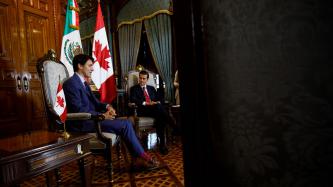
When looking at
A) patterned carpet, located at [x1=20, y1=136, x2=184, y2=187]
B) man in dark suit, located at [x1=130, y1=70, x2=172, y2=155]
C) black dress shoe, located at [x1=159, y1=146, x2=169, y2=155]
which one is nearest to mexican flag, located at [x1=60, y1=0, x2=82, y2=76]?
man in dark suit, located at [x1=130, y1=70, x2=172, y2=155]

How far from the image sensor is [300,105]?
46 centimetres

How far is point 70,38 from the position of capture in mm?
3234

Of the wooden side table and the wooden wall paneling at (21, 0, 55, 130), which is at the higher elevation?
the wooden wall paneling at (21, 0, 55, 130)

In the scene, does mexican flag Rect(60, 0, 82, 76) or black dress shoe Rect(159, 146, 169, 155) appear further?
mexican flag Rect(60, 0, 82, 76)

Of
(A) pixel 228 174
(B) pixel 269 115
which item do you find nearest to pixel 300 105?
(B) pixel 269 115

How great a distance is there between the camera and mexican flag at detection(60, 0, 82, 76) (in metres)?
3.13

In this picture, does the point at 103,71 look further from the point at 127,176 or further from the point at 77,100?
the point at 127,176

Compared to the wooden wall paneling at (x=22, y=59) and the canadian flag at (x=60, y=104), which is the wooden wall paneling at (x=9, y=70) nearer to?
the wooden wall paneling at (x=22, y=59)

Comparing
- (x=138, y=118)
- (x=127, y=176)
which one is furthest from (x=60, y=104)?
(x=138, y=118)

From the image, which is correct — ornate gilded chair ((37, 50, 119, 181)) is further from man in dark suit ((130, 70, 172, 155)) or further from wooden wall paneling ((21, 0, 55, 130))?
wooden wall paneling ((21, 0, 55, 130))

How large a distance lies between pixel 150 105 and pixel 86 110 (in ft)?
3.46

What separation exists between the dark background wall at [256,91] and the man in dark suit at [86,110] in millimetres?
1560

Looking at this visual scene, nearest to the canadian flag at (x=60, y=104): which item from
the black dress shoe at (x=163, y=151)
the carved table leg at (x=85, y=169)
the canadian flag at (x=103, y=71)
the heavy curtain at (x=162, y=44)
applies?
the carved table leg at (x=85, y=169)

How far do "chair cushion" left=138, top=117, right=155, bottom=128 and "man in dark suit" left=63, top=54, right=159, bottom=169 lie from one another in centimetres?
58
